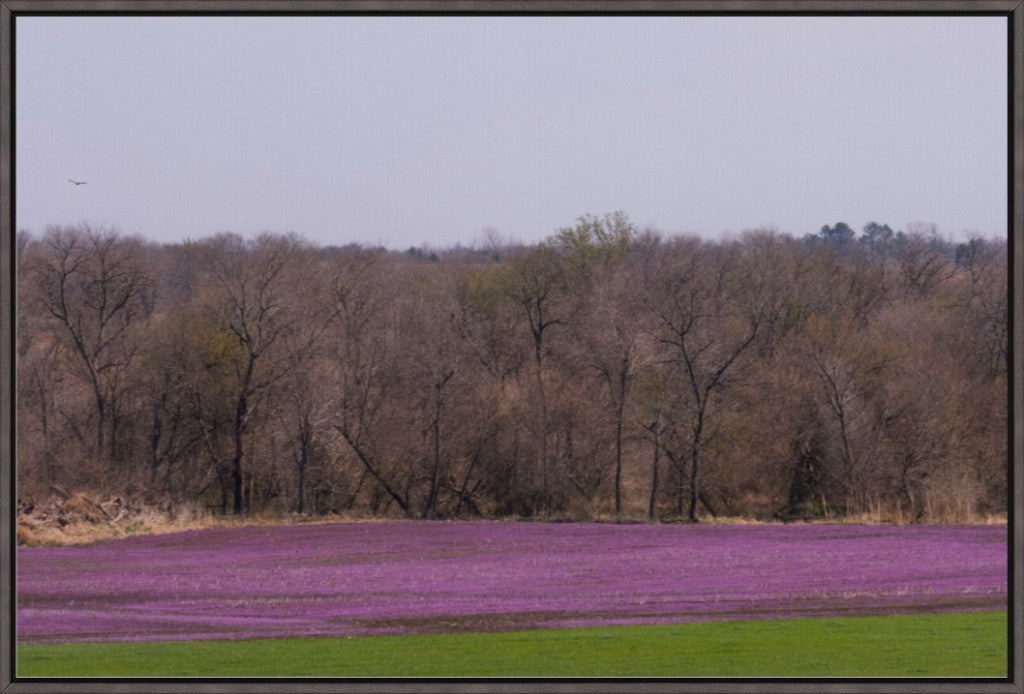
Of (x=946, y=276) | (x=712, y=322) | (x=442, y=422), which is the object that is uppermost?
(x=946, y=276)

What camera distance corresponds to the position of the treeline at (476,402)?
58312 millimetres

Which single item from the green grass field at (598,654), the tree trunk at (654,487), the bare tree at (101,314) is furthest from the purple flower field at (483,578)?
the bare tree at (101,314)

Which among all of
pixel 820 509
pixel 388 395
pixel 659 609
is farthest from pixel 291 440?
pixel 659 609

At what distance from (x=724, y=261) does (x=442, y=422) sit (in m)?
17.1

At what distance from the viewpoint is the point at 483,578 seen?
110 feet

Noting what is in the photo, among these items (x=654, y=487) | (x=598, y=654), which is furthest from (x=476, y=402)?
(x=598, y=654)

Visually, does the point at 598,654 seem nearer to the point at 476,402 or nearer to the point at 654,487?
the point at 654,487

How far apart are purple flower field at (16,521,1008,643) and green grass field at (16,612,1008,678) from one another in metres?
1.35

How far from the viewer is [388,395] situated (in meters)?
62.6

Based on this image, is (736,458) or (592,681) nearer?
(592,681)

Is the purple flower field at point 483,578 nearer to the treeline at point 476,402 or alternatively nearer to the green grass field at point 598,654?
the green grass field at point 598,654

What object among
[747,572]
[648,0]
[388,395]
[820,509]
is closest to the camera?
[648,0]

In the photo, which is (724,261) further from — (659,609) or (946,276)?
(659,609)

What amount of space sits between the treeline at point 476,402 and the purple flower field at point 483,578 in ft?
35.2
